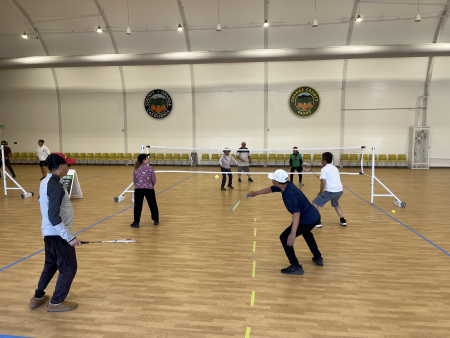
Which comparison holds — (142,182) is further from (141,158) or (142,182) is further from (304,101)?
(304,101)

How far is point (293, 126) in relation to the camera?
2222 centimetres

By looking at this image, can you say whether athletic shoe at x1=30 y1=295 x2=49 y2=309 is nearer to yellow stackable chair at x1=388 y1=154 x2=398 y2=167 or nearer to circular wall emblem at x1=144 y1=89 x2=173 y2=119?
circular wall emblem at x1=144 y1=89 x2=173 y2=119

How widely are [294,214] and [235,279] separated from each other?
1328mm

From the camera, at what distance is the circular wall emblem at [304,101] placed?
71.2 feet

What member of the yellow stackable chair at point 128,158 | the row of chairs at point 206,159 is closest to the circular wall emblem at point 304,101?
the row of chairs at point 206,159

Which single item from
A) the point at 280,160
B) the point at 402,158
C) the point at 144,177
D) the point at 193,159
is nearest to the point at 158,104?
the point at 193,159

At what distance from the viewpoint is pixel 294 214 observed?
14.1ft

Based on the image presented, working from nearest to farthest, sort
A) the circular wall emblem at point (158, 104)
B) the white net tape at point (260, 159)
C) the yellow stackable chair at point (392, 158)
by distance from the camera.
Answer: the yellow stackable chair at point (392, 158)
the white net tape at point (260, 159)
the circular wall emblem at point (158, 104)

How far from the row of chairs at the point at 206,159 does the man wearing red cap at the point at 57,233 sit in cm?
1665

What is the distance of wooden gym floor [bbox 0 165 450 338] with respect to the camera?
11.0 ft

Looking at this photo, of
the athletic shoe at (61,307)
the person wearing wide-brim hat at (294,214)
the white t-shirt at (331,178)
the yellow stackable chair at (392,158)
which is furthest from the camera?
the yellow stackable chair at (392,158)

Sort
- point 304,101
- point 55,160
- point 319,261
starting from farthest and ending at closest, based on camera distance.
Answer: point 304,101 < point 319,261 < point 55,160

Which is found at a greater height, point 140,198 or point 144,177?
point 144,177

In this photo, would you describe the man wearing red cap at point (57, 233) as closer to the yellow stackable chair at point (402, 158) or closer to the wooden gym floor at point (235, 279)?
the wooden gym floor at point (235, 279)
